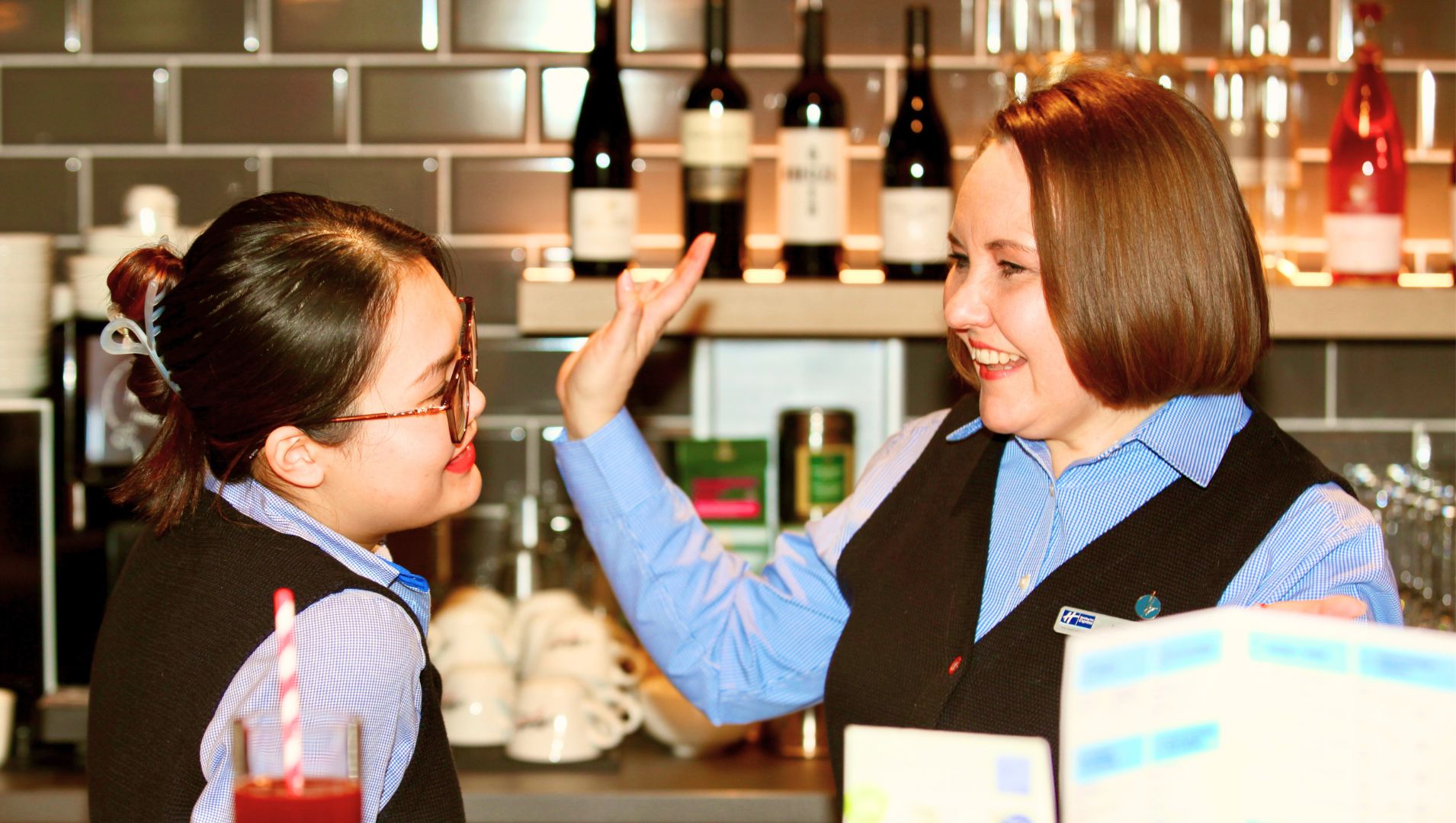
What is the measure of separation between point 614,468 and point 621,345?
110 mm

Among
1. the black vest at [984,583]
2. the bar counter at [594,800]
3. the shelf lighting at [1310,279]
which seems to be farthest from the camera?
the shelf lighting at [1310,279]

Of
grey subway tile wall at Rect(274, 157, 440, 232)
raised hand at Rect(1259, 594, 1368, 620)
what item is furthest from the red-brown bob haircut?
grey subway tile wall at Rect(274, 157, 440, 232)

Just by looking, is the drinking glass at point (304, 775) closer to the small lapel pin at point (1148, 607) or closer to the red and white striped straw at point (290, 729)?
the red and white striped straw at point (290, 729)

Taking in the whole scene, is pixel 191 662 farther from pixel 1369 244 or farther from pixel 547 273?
pixel 1369 244

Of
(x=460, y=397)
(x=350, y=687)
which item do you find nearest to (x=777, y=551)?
(x=460, y=397)

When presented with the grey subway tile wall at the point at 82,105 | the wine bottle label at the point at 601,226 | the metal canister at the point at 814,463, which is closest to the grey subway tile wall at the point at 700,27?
the wine bottle label at the point at 601,226

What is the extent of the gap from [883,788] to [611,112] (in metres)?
1.38

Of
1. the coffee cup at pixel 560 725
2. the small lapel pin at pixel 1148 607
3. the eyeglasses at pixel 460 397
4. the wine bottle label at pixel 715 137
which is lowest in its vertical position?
the coffee cup at pixel 560 725

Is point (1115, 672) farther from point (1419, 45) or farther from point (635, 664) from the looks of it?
point (1419, 45)

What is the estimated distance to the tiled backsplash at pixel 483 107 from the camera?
1.89 meters

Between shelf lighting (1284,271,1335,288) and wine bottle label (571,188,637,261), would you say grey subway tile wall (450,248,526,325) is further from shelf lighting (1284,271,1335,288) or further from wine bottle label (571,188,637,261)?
shelf lighting (1284,271,1335,288)

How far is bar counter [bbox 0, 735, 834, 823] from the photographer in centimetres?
150

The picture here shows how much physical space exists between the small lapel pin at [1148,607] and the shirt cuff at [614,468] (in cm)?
43

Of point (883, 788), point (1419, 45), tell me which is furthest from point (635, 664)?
point (1419, 45)
